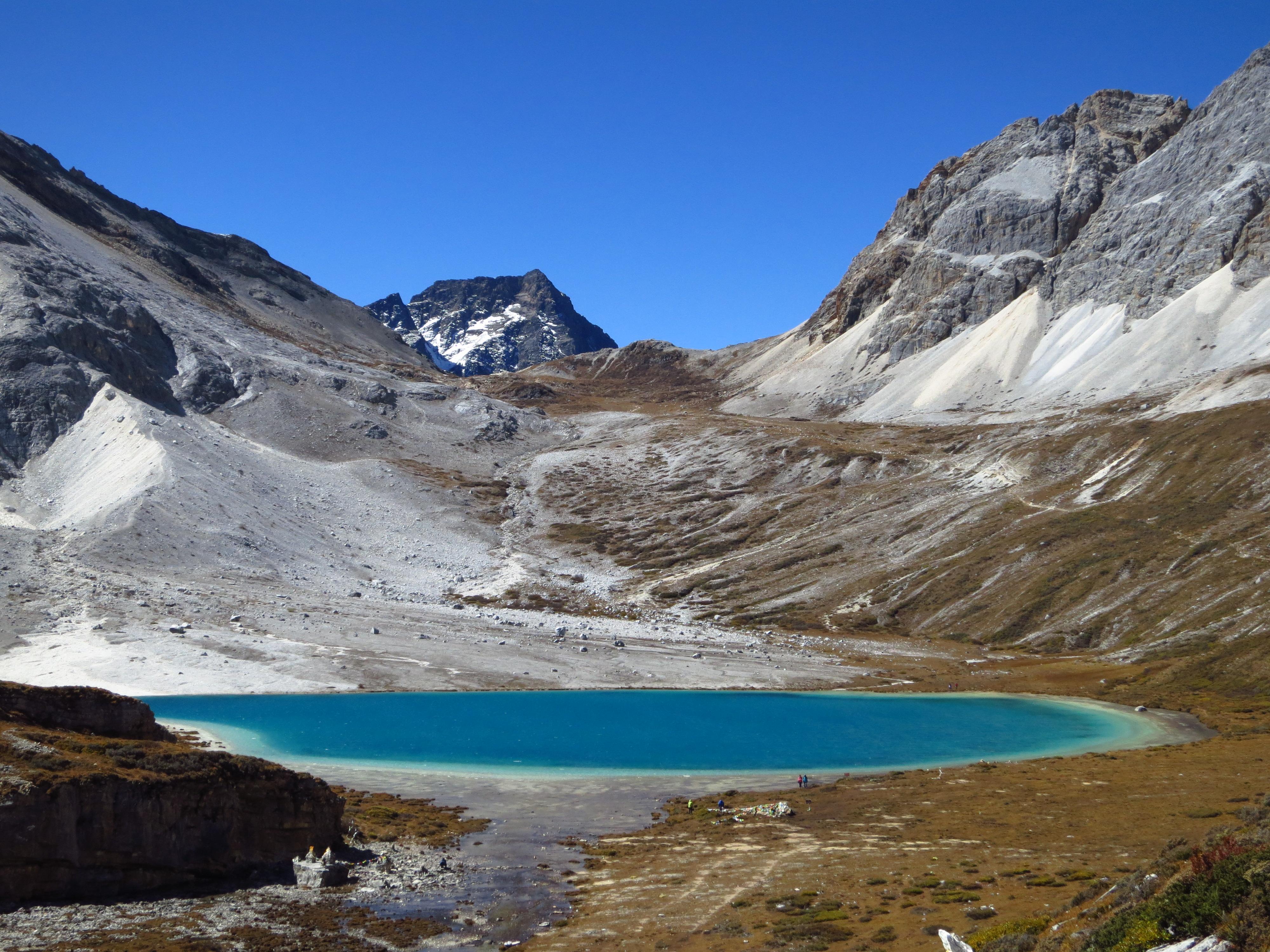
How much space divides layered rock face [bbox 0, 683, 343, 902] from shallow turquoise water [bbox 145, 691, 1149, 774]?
19393mm

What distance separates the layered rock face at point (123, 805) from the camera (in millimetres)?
25344

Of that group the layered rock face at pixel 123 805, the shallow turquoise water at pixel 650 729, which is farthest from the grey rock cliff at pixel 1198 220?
the layered rock face at pixel 123 805

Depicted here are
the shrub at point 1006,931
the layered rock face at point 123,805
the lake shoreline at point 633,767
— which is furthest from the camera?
the lake shoreline at point 633,767

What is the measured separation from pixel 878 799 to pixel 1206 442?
9444 cm

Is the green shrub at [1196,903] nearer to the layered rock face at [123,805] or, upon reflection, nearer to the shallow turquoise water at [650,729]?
the layered rock face at [123,805]

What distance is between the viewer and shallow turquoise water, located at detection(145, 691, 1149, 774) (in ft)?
178

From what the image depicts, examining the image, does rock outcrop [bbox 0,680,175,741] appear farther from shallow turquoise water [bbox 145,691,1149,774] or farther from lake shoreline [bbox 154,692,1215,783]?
shallow turquoise water [bbox 145,691,1149,774]

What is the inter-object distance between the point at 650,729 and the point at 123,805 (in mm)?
41251

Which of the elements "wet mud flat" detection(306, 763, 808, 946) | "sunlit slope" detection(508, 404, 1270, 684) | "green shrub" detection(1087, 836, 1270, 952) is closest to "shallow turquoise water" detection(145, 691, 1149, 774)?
"wet mud flat" detection(306, 763, 808, 946)

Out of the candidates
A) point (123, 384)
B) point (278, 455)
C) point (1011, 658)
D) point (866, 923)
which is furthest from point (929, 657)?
point (123, 384)

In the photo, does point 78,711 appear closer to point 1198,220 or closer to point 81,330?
point 81,330

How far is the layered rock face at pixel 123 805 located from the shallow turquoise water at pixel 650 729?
1939 centimetres

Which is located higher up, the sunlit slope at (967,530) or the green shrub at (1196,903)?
the sunlit slope at (967,530)

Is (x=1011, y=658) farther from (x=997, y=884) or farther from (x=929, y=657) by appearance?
(x=997, y=884)
